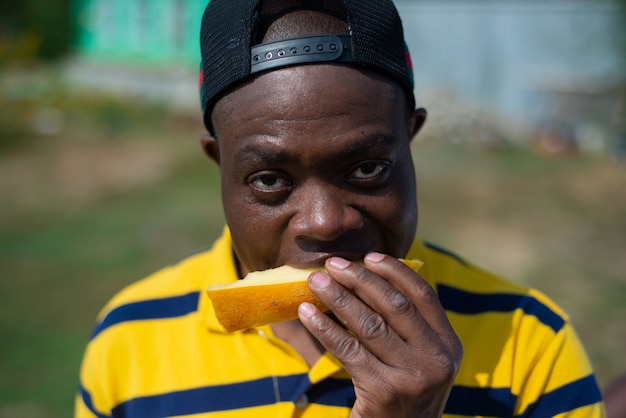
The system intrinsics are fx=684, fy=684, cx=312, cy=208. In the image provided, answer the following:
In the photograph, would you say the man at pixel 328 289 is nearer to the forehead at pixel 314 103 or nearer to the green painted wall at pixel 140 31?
the forehead at pixel 314 103

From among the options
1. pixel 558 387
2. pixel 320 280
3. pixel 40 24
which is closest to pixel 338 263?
pixel 320 280

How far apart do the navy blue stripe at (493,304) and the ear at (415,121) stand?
1.69ft

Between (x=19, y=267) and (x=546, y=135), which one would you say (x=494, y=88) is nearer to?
(x=546, y=135)

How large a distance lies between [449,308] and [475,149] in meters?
10.6

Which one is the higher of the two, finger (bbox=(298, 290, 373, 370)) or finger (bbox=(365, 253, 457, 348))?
finger (bbox=(365, 253, 457, 348))

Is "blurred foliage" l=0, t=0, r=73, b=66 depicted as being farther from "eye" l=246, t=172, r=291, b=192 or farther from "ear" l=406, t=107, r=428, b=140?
"eye" l=246, t=172, r=291, b=192

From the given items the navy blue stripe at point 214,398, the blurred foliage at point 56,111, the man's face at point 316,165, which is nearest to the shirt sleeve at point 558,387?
the man's face at point 316,165

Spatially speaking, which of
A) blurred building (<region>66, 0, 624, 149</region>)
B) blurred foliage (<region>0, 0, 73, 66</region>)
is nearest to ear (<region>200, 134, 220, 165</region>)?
A: blurred building (<region>66, 0, 624, 149</region>)

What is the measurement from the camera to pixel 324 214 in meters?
1.71

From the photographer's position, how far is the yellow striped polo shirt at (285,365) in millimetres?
1977

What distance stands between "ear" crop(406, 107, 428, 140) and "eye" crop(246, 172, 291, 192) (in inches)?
16.5

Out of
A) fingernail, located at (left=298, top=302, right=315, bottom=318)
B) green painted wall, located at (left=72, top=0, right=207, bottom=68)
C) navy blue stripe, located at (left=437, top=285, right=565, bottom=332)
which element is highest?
green painted wall, located at (left=72, top=0, right=207, bottom=68)

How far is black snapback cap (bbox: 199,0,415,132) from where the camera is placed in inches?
67.5

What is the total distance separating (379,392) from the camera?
1.66 meters
